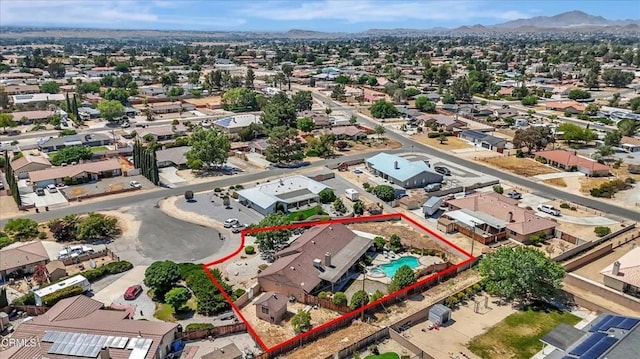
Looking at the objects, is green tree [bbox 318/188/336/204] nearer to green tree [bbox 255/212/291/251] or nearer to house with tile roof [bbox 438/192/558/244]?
green tree [bbox 255/212/291/251]

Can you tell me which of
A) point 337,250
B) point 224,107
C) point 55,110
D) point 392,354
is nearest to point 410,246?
point 337,250

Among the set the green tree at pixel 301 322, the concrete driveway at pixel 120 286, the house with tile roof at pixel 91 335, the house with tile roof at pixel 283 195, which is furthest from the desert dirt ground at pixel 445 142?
the house with tile roof at pixel 91 335

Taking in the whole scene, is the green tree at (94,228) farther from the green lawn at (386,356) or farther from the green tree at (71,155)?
the green lawn at (386,356)

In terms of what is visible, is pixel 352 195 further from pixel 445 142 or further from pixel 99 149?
pixel 99 149

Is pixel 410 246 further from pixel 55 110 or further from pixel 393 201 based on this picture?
pixel 55 110

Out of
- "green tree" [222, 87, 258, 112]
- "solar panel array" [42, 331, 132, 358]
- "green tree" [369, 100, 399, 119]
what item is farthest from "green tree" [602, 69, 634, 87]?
"solar panel array" [42, 331, 132, 358]

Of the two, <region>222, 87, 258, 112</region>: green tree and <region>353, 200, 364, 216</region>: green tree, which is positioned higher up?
<region>222, 87, 258, 112</region>: green tree
